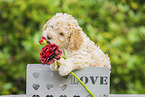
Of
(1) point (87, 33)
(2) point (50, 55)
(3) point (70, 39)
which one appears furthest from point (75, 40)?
(1) point (87, 33)

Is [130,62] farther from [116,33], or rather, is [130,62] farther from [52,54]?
[52,54]

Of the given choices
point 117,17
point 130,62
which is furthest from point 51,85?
point 117,17

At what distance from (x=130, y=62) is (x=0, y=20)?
1.09 m

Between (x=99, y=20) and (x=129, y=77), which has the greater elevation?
(x=99, y=20)

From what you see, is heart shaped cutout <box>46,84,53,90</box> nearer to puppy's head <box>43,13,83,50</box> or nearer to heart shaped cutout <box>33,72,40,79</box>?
heart shaped cutout <box>33,72,40,79</box>

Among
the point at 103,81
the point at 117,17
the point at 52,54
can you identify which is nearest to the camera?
the point at 52,54

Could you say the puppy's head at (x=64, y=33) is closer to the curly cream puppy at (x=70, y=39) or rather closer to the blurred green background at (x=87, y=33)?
the curly cream puppy at (x=70, y=39)

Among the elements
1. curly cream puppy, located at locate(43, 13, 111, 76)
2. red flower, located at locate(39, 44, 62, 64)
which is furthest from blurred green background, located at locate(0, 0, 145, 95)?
red flower, located at locate(39, 44, 62, 64)

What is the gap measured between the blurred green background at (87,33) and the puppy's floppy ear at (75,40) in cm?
67

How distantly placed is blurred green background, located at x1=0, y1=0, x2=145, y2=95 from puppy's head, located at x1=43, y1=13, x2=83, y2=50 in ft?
2.19

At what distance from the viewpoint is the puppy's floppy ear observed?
775 millimetres

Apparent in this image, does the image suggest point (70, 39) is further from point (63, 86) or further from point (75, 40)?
point (63, 86)

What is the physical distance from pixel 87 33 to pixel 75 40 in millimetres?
707

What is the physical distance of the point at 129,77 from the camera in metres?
1.66
